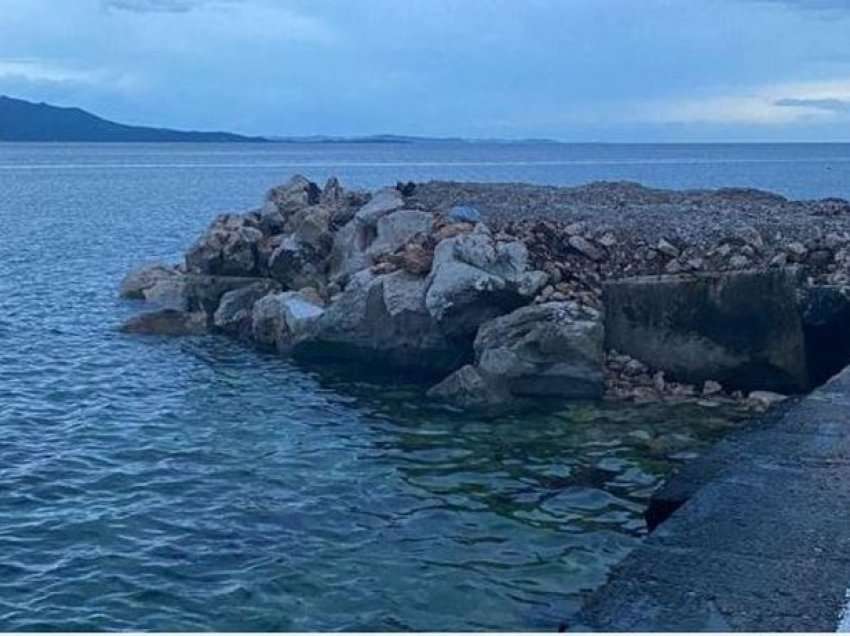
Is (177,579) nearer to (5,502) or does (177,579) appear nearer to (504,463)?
(5,502)

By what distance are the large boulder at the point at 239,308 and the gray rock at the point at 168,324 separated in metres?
0.41

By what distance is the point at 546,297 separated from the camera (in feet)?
56.4

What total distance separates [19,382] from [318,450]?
621 centimetres

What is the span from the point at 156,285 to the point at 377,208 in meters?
7.94

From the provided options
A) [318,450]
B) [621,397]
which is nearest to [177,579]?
[318,450]

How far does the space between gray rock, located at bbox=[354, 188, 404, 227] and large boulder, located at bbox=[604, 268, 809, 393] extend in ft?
20.9

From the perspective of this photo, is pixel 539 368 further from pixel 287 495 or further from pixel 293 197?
pixel 293 197

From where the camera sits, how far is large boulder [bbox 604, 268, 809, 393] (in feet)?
52.3

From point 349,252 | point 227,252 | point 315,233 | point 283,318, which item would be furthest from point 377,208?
point 283,318

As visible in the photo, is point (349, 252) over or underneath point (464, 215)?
underneath

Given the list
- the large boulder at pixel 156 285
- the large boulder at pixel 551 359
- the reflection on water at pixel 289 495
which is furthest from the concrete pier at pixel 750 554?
the large boulder at pixel 156 285

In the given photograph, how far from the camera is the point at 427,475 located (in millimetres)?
12836

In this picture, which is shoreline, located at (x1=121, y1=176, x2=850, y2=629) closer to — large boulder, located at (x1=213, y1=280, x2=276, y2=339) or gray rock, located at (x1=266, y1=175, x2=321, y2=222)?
large boulder, located at (x1=213, y1=280, x2=276, y2=339)

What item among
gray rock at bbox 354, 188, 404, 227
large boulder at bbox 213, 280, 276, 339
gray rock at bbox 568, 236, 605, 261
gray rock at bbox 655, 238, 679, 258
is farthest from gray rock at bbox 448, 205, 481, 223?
large boulder at bbox 213, 280, 276, 339
